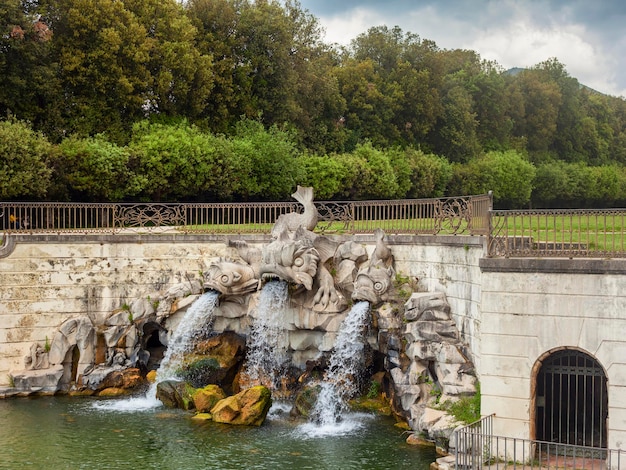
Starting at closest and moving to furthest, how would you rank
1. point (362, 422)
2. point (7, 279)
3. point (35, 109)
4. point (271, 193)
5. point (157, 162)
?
point (362, 422) < point (7, 279) < point (157, 162) < point (35, 109) < point (271, 193)

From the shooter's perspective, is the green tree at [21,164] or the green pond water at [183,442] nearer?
the green pond water at [183,442]

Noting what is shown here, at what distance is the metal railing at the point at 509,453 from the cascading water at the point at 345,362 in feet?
17.3

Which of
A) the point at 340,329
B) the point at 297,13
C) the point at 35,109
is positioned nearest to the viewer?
the point at 340,329

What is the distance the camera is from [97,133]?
120 feet

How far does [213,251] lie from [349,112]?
A: 1269 inches

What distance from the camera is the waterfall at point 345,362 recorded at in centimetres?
2044

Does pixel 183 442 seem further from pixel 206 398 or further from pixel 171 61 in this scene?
pixel 171 61

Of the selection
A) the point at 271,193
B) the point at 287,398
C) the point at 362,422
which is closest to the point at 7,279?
the point at 287,398

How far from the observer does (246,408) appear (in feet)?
64.4

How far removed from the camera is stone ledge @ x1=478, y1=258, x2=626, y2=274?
14734 mm

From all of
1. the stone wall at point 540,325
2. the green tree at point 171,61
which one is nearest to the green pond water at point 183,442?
the stone wall at point 540,325

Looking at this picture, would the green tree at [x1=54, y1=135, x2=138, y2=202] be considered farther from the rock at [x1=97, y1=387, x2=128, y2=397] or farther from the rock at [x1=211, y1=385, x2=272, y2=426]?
the rock at [x1=211, y1=385, x2=272, y2=426]

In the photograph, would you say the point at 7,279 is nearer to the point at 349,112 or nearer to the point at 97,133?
A: the point at 97,133

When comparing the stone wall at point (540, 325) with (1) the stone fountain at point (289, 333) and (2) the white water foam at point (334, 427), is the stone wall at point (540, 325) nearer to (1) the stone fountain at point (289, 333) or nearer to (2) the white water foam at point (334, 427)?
(1) the stone fountain at point (289, 333)
